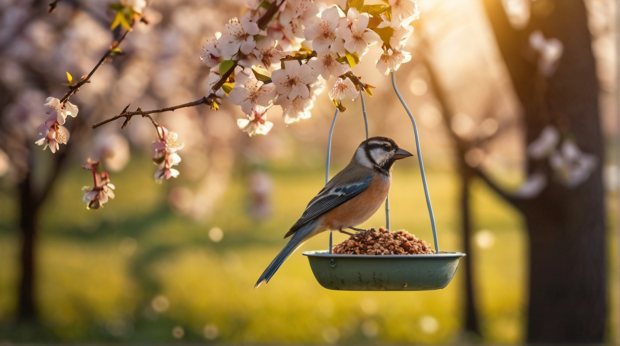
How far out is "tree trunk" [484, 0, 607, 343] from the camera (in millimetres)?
8203

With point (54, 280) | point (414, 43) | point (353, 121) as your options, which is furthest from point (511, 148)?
point (414, 43)

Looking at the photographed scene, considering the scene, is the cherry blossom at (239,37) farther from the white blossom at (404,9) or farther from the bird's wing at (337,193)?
the bird's wing at (337,193)

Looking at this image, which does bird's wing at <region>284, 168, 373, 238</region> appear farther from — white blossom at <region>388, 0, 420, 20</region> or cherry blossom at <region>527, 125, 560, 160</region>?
cherry blossom at <region>527, 125, 560, 160</region>

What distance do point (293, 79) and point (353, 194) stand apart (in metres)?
1.21

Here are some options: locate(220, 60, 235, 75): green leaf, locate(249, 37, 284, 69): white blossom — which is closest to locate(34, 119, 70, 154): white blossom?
locate(220, 60, 235, 75): green leaf

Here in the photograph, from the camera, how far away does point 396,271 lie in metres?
3.97

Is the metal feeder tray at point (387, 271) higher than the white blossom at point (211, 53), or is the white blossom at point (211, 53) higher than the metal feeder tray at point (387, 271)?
the white blossom at point (211, 53)

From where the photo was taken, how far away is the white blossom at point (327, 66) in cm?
334

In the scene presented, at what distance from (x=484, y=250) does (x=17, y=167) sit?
9.21 meters

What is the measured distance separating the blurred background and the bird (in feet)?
4.70

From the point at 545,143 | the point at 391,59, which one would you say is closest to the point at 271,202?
the point at 545,143

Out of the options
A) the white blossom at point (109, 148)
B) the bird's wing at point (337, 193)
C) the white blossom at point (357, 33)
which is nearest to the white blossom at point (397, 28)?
the white blossom at point (357, 33)

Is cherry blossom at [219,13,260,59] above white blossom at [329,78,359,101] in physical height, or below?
above

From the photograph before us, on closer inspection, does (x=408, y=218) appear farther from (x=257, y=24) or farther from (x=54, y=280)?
(x=257, y=24)
